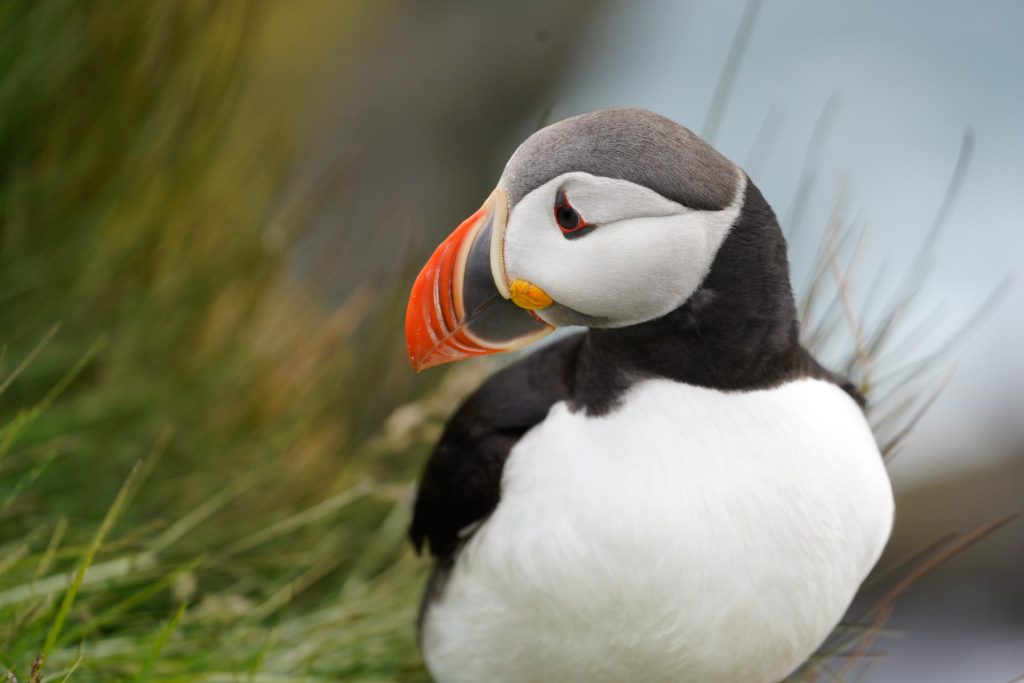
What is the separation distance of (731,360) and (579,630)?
369 millimetres

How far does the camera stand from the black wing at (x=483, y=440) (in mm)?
1499

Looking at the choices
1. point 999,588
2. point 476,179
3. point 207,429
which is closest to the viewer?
point 207,429

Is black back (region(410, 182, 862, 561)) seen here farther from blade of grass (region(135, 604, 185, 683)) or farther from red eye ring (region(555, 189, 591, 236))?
blade of grass (region(135, 604, 185, 683))

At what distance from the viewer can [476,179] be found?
4633 mm

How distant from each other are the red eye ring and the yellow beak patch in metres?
0.07

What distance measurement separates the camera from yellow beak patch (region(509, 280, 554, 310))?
4.05ft

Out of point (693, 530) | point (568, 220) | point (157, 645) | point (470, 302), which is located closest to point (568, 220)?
point (568, 220)

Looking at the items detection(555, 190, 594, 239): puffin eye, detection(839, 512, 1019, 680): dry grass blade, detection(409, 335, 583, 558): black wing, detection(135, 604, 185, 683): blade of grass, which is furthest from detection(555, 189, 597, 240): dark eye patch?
detection(839, 512, 1019, 680): dry grass blade

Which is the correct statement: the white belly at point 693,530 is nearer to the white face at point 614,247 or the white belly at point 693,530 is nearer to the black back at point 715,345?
the black back at point 715,345

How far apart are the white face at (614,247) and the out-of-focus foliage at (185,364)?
684mm

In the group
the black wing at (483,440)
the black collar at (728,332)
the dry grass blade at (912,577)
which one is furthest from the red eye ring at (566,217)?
the dry grass blade at (912,577)

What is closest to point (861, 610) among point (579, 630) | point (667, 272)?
point (579, 630)

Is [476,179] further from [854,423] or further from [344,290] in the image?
[854,423]

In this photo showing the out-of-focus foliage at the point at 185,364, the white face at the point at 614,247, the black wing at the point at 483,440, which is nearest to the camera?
the white face at the point at 614,247
